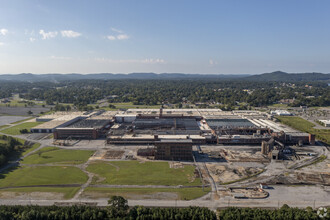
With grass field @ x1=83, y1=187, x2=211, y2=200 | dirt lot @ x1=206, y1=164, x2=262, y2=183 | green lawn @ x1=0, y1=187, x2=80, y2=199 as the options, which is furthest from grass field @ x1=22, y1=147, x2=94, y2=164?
dirt lot @ x1=206, y1=164, x2=262, y2=183

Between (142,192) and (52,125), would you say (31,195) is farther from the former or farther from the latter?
(52,125)

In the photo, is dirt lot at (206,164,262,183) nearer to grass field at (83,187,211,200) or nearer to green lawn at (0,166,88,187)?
grass field at (83,187,211,200)

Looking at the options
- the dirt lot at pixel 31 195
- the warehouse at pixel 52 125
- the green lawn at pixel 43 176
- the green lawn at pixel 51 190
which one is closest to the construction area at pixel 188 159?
the warehouse at pixel 52 125

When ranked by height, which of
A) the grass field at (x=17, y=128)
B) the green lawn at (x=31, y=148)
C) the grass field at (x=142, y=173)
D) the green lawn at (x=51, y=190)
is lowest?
the green lawn at (x=51, y=190)

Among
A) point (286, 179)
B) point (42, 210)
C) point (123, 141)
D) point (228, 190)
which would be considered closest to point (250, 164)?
point (286, 179)

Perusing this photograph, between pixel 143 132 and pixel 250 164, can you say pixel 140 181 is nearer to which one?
pixel 250 164

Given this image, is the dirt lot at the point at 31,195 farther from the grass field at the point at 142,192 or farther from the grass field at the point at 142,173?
the grass field at the point at 142,173

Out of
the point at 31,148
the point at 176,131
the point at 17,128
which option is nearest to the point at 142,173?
the point at 176,131
